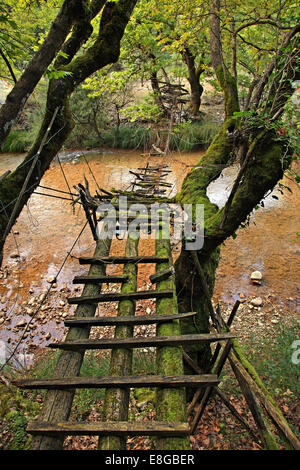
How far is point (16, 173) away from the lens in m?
2.65

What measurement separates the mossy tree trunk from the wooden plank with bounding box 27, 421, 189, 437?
1553 mm

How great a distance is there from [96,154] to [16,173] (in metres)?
10.6

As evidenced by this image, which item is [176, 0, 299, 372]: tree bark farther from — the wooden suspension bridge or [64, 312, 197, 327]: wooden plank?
[64, 312, 197, 327]: wooden plank

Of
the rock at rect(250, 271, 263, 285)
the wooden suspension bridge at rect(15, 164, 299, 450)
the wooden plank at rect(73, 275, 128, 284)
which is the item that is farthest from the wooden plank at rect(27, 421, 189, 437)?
the rock at rect(250, 271, 263, 285)

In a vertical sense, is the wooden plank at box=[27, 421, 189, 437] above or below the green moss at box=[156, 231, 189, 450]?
above

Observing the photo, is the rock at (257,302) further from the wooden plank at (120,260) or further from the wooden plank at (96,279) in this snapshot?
the wooden plank at (96,279)

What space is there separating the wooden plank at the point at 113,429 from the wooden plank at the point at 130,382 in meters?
0.22

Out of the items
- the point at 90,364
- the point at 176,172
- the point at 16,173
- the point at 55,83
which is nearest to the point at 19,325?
the point at 90,364

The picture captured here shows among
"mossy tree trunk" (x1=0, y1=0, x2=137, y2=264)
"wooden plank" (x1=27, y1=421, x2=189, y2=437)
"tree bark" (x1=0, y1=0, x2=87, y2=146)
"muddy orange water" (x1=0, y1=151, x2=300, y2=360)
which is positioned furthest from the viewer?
"muddy orange water" (x1=0, y1=151, x2=300, y2=360)

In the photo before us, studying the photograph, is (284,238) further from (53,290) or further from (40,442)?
(40,442)

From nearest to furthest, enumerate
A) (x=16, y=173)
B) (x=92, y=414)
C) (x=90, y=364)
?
1. (x=16, y=173)
2. (x=92, y=414)
3. (x=90, y=364)

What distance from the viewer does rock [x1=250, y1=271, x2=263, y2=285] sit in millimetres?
5629

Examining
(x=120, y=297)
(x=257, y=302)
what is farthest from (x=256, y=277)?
(x=120, y=297)

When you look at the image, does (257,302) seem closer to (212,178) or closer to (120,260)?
(212,178)
